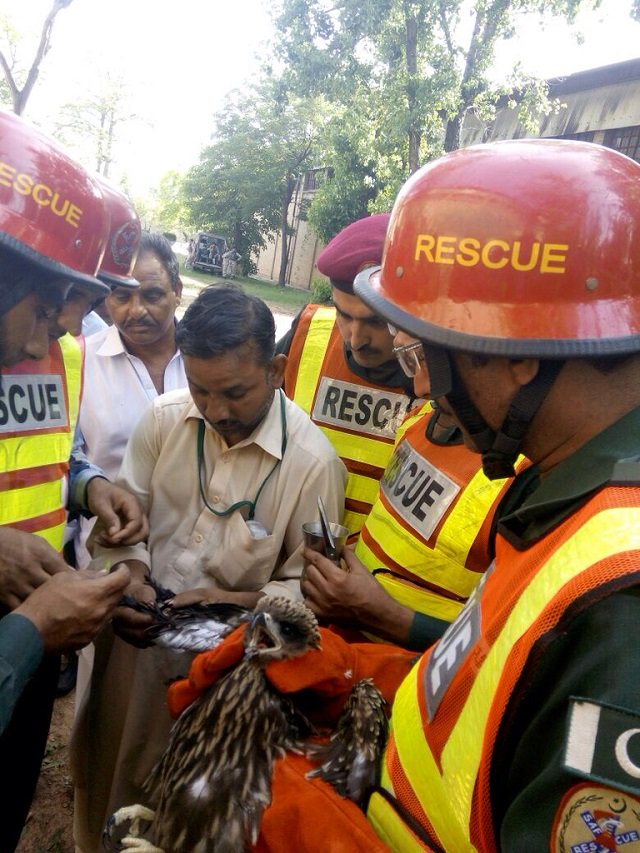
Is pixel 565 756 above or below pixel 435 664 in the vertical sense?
above

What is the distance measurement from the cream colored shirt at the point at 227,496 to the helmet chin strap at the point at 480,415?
1.23m

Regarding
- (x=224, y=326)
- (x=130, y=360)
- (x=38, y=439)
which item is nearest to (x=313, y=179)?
(x=130, y=360)

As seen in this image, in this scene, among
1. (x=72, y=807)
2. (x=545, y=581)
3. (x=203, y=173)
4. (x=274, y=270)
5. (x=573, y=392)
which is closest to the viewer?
(x=545, y=581)

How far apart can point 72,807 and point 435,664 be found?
9.93 feet

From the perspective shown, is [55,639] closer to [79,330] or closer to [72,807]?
[79,330]

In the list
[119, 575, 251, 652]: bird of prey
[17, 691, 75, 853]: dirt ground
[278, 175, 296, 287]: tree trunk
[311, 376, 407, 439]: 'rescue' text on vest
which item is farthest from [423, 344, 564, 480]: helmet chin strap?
[278, 175, 296, 287]: tree trunk

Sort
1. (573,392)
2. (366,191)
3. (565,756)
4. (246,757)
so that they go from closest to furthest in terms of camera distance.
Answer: (565,756) → (573,392) → (246,757) → (366,191)

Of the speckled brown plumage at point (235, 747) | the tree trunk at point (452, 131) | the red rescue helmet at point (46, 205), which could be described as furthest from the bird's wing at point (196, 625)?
the tree trunk at point (452, 131)

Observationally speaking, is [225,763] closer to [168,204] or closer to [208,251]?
[208,251]

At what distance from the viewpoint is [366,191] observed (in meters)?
26.0

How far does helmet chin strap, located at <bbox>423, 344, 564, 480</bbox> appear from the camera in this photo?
4.31 feet

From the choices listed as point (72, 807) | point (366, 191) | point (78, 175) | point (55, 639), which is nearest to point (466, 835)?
point (55, 639)

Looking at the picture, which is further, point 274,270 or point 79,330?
point 274,270

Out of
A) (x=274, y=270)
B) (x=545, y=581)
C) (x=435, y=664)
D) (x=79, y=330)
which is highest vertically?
(x=274, y=270)
